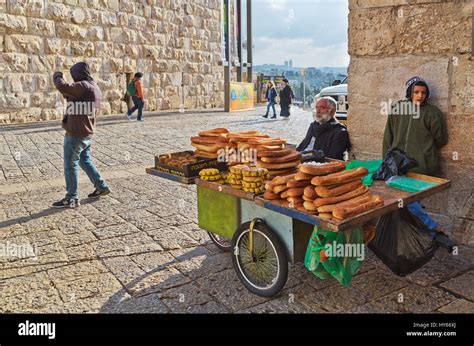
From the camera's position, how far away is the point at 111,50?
1789 centimetres

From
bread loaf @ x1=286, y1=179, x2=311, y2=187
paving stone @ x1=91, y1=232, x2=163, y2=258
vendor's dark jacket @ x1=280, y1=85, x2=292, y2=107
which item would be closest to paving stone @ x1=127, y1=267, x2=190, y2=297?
paving stone @ x1=91, y1=232, x2=163, y2=258

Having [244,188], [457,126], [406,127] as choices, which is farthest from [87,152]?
[457,126]

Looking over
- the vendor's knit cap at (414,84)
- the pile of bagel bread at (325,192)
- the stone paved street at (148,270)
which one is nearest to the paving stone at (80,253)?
the stone paved street at (148,270)

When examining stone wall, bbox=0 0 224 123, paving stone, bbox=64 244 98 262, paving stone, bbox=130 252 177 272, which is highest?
stone wall, bbox=0 0 224 123

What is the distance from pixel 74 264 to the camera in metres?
4.51

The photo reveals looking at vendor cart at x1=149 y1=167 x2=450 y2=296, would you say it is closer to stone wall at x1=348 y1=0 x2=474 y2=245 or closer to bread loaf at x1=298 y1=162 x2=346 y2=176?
bread loaf at x1=298 y1=162 x2=346 y2=176

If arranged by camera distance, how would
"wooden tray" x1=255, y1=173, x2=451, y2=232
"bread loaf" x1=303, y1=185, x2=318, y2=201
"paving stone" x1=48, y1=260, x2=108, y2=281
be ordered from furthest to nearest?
"paving stone" x1=48, y1=260, x2=108, y2=281 < "bread loaf" x1=303, y1=185, x2=318, y2=201 < "wooden tray" x1=255, y1=173, x2=451, y2=232

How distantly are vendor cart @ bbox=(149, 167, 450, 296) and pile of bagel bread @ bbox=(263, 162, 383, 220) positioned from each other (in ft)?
0.26

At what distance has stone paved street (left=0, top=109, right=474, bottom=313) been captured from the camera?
3.67 meters

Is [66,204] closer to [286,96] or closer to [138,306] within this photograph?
[138,306]

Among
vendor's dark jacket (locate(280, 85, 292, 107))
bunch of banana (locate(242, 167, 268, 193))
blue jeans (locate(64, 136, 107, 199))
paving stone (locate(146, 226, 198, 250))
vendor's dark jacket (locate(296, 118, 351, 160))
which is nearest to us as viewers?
bunch of banana (locate(242, 167, 268, 193))

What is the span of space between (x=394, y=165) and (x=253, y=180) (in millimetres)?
1343
